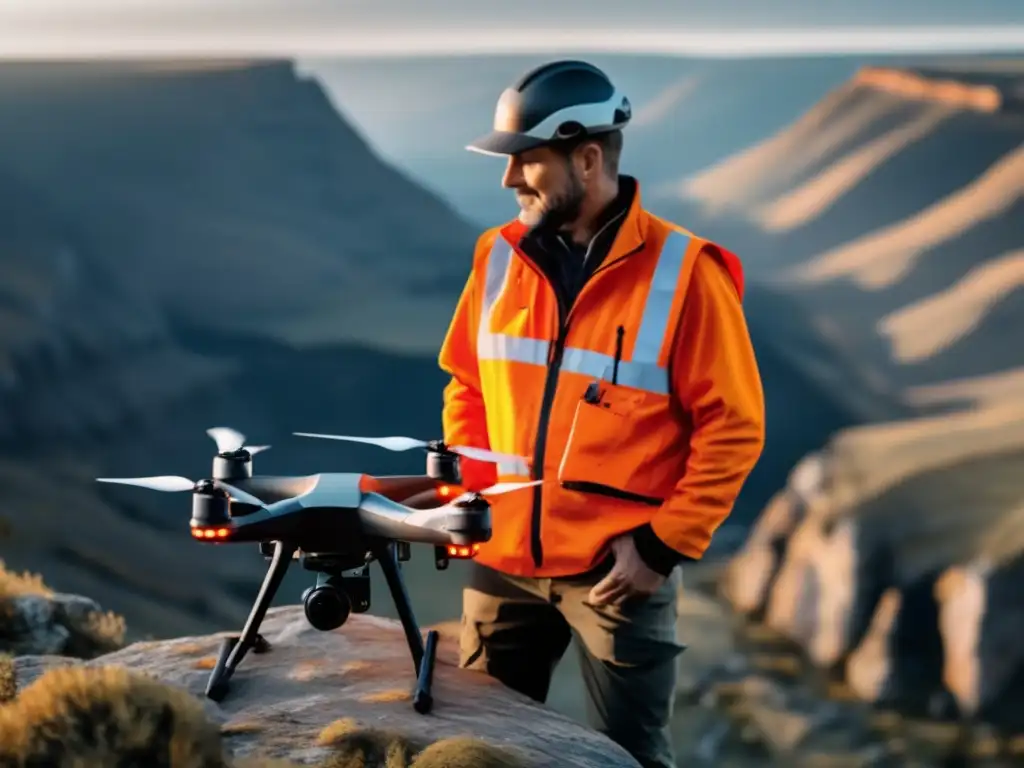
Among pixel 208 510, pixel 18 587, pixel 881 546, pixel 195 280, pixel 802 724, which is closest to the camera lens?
pixel 208 510

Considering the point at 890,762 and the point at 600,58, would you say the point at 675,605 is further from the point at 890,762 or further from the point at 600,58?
the point at 890,762

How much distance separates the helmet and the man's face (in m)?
0.05

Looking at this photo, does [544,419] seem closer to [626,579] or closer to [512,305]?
[512,305]

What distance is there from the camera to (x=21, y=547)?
390 inches

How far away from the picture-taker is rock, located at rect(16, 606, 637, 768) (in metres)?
2.46

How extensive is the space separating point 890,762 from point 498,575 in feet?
34.2

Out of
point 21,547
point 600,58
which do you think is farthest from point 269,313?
point 600,58

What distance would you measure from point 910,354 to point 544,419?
1154 cm

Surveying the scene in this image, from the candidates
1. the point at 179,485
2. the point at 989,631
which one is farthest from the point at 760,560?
the point at 179,485

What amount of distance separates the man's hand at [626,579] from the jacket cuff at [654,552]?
0.01 metres

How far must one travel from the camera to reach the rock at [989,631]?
12.8 m

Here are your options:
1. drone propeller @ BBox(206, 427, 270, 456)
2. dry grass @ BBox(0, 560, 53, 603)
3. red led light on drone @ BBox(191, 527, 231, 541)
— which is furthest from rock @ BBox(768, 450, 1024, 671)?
red led light on drone @ BBox(191, 527, 231, 541)

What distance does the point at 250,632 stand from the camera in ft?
8.64

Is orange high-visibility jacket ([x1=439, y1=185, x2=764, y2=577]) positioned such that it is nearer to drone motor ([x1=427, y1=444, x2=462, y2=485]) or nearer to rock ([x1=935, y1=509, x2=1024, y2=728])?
drone motor ([x1=427, y1=444, x2=462, y2=485])
